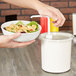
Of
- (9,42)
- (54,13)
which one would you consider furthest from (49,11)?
(9,42)

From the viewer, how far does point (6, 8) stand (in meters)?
2.93

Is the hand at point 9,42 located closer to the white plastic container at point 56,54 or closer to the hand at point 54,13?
the white plastic container at point 56,54

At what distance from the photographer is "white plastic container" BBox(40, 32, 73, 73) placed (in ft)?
4.18

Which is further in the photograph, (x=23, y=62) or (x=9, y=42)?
(x=23, y=62)

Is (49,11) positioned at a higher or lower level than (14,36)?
higher

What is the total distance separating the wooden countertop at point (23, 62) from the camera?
1.37 metres

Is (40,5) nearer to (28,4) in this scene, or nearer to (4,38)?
(28,4)

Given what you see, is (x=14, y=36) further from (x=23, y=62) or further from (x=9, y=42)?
(x=23, y=62)

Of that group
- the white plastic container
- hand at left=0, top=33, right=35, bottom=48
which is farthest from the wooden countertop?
hand at left=0, top=33, right=35, bottom=48

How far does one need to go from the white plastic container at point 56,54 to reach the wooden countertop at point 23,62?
0.04 meters

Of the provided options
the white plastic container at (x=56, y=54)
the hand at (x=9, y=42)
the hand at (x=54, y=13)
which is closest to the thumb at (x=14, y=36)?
the hand at (x=9, y=42)

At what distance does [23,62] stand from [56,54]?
1.02 feet

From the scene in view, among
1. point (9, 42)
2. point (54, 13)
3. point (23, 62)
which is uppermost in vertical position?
point (54, 13)

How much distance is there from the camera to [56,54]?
129 centimetres
